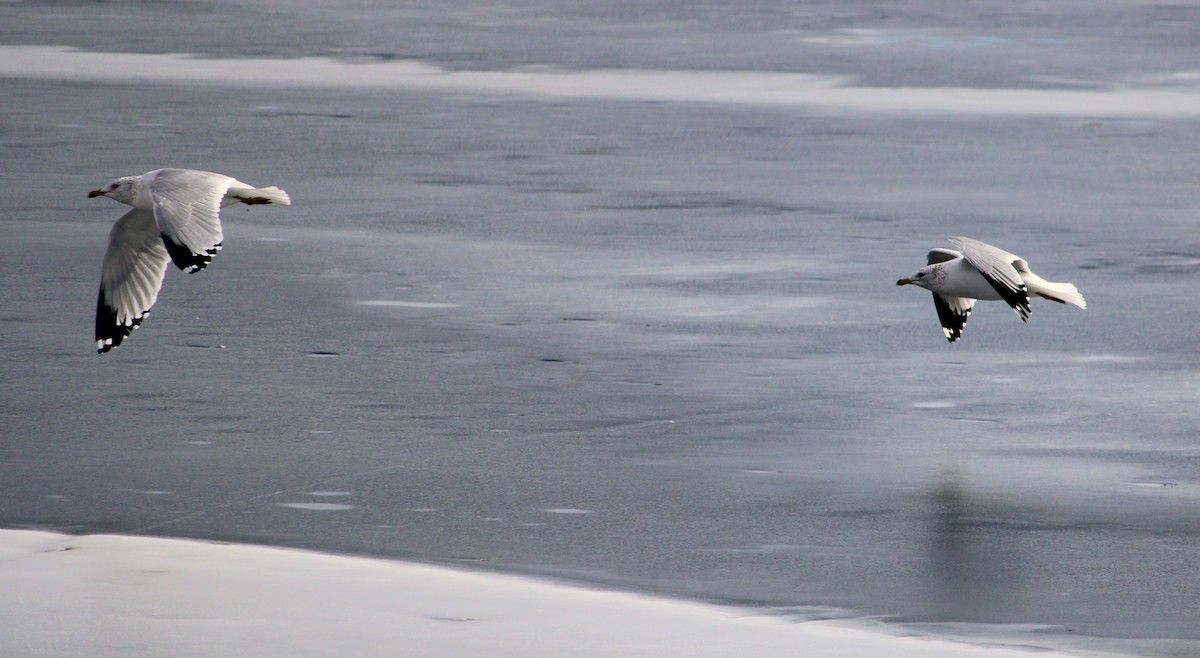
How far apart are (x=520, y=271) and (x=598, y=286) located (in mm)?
607

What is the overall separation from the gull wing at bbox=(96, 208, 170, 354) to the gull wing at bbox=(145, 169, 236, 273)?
0.41m

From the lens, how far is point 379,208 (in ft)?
44.6

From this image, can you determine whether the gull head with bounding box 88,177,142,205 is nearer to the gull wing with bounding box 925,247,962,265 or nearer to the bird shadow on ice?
the gull wing with bounding box 925,247,962,265

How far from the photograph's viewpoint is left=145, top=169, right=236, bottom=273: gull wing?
8.30 meters

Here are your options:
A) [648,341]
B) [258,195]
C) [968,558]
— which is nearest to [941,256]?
[648,341]

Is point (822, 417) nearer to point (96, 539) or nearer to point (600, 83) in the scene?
point (96, 539)

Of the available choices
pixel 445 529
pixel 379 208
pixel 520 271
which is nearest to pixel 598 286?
pixel 520 271

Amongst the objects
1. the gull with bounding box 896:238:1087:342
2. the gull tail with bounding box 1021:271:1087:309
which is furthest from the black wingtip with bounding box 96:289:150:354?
the gull tail with bounding box 1021:271:1087:309

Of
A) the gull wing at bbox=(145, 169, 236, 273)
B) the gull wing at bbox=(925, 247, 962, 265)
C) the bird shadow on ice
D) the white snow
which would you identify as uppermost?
the gull wing at bbox=(145, 169, 236, 273)

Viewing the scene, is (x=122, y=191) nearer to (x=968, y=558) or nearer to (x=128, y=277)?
(x=128, y=277)

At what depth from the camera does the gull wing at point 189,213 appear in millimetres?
8297

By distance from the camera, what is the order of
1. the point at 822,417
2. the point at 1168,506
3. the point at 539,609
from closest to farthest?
the point at 539,609 → the point at 1168,506 → the point at 822,417

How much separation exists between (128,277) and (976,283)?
3.92 m

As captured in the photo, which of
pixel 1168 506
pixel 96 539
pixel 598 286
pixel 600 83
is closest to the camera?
pixel 96 539
